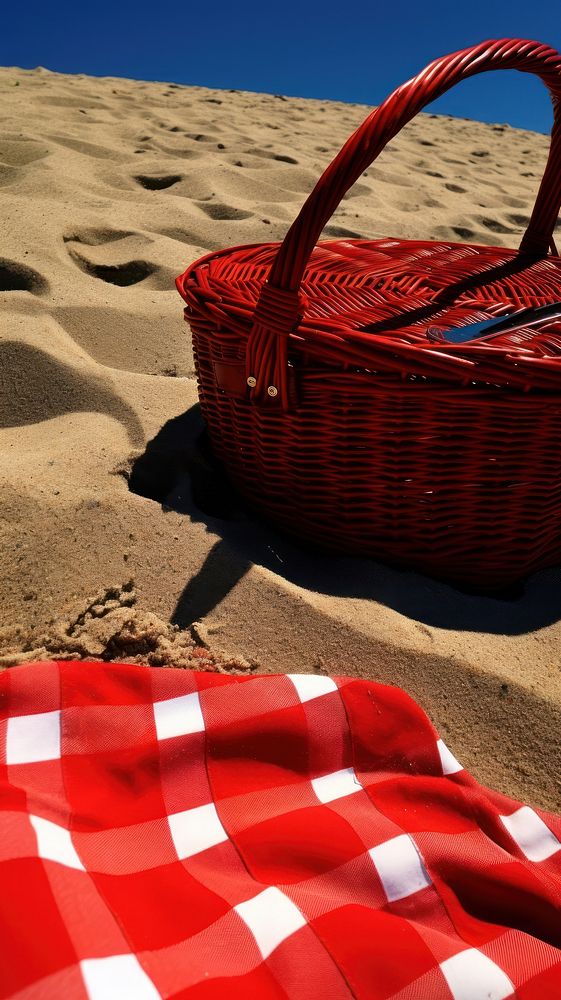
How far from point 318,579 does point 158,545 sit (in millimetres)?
227

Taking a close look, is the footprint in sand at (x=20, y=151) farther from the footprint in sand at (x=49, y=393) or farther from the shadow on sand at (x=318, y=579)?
the shadow on sand at (x=318, y=579)

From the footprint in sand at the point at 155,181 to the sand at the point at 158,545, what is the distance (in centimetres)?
35

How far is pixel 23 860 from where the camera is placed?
0.54m

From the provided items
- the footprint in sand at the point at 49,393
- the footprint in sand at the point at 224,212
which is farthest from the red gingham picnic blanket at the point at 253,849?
the footprint in sand at the point at 224,212

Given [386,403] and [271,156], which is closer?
[386,403]

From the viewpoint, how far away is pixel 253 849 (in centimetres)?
64

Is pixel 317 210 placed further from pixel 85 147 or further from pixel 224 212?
pixel 85 147

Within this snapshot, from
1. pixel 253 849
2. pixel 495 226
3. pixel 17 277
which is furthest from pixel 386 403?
pixel 495 226

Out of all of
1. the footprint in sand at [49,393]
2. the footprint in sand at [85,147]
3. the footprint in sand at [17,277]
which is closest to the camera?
the footprint in sand at [49,393]

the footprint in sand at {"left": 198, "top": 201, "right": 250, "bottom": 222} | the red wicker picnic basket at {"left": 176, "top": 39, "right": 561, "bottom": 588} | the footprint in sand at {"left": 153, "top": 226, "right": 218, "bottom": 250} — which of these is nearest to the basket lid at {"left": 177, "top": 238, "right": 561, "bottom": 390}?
the red wicker picnic basket at {"left": 176, "top": 39, "right": 561, "bottom": 588}

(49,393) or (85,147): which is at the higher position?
(85,147)

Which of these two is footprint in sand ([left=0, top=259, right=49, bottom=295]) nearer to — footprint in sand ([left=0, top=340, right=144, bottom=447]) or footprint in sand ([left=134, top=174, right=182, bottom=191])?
footprint in sand ([left=0, top=340, right=144, bottom=447])

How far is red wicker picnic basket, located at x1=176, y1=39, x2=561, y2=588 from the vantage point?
87cm

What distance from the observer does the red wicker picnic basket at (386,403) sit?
0.87 metres
